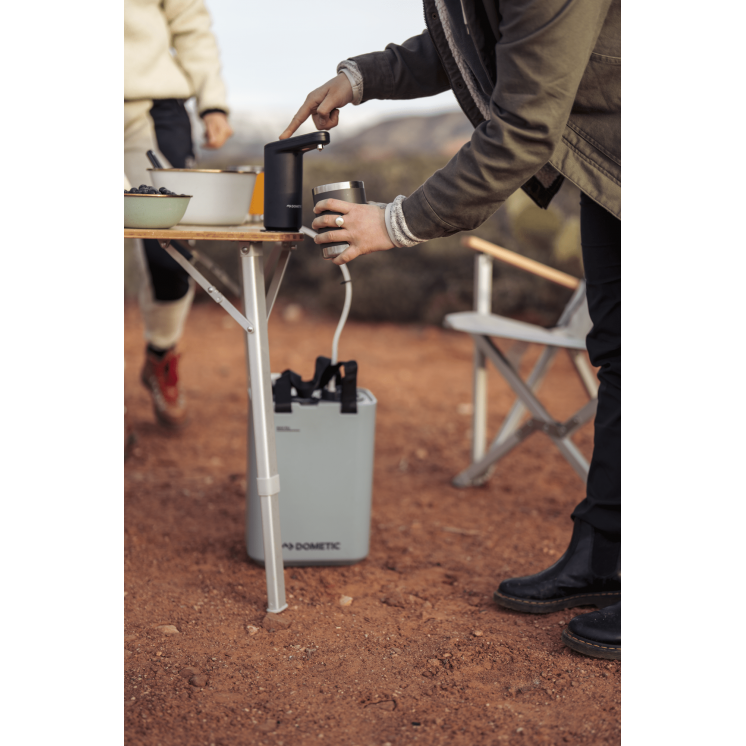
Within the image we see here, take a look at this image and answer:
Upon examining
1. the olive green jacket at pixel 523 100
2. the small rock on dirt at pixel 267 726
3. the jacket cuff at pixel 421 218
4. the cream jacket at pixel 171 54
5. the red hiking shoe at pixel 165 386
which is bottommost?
the small rock on dirt at pixel 267 726

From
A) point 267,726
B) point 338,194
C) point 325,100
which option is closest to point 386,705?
point 267,726

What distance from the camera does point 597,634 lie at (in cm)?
165

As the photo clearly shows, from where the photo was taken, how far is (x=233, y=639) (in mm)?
1733

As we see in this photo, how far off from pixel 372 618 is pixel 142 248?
5.45ft

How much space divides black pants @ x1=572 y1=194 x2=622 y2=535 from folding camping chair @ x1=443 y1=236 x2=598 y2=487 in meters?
0.66

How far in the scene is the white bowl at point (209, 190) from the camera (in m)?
1.81

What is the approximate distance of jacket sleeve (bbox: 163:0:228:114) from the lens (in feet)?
8.98

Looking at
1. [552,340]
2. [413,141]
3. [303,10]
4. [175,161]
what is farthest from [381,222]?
[413,141]

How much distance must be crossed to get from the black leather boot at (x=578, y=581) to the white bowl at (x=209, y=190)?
1.11 m

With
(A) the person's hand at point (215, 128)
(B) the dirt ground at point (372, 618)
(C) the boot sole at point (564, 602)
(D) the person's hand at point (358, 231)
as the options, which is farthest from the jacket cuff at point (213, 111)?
(C) the boot sole at point (564, 602)

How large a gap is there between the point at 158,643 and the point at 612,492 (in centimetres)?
106

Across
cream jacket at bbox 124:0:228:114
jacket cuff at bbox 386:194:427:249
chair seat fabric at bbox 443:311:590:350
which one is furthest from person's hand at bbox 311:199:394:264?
cream jacket at bbox 124:0:228:114

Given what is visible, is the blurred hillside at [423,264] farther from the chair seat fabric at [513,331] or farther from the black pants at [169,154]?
the black pants at [169,154]

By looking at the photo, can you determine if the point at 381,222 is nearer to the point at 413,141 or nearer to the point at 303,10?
the point at 303,10
